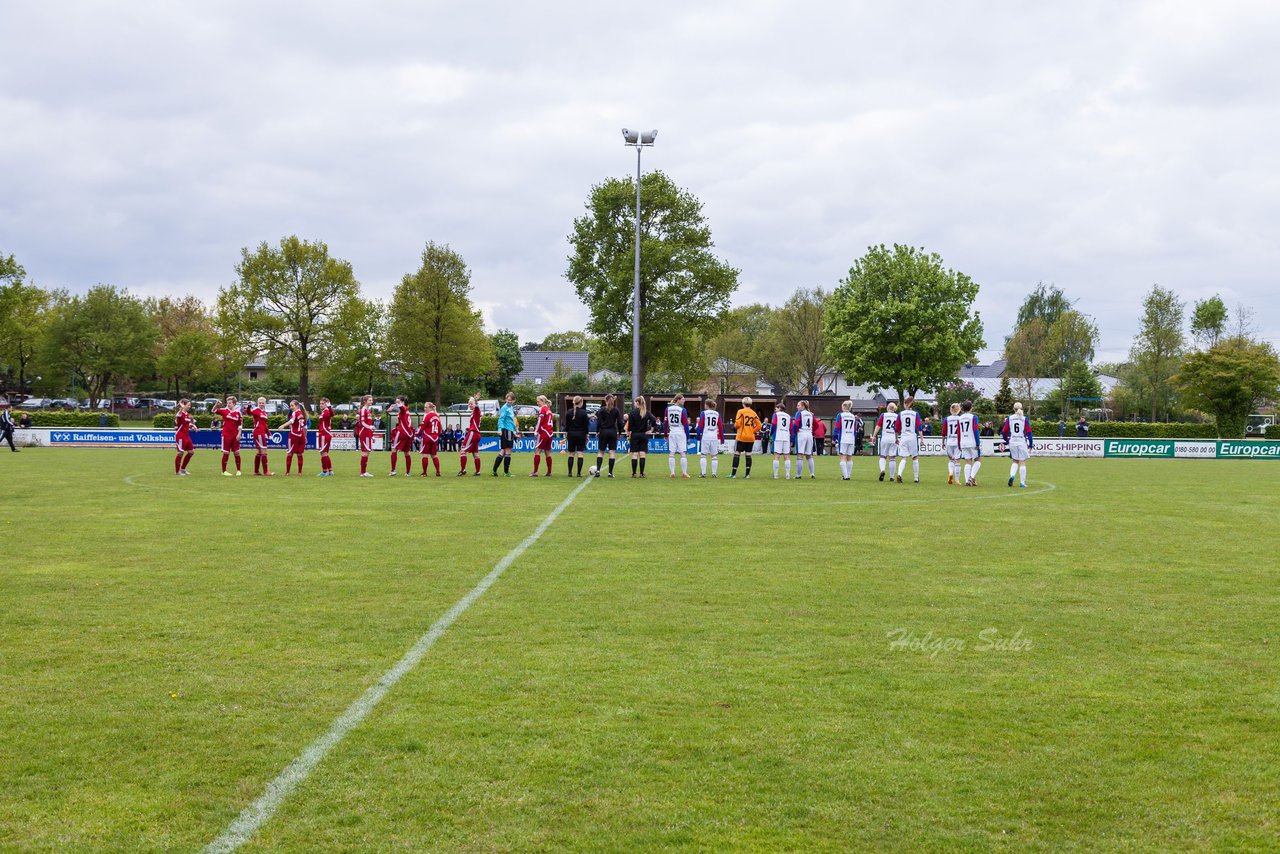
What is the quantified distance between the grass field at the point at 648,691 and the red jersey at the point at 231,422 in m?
11.0

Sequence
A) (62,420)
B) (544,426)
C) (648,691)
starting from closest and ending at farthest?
1. (648,691)
2. (544,426)
3. (62,420)

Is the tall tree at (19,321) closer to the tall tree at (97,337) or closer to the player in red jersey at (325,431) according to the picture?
the tall tree at (97,337)

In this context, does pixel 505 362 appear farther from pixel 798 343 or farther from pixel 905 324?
pixel 905 324

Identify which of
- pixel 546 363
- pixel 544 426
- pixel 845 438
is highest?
pixel 546 363

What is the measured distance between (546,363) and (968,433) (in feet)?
309

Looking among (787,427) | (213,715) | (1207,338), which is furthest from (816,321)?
(213,715)

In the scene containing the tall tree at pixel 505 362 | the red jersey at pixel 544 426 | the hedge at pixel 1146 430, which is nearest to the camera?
the red jersey at pixel 544 426

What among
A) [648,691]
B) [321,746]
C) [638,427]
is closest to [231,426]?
[638,427]

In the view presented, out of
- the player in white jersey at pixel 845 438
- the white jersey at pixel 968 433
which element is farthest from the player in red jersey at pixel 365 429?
the white jersey at pixel 968 433

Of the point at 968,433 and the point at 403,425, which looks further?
the point at 403,425

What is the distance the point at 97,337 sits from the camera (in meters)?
76.7

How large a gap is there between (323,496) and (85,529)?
18.2 ft

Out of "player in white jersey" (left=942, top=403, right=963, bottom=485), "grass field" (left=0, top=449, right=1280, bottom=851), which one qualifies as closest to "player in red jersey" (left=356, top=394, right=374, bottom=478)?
"grass field" (left=0, top=449, right=1280, bottom=851)

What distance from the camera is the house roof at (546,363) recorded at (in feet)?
367
